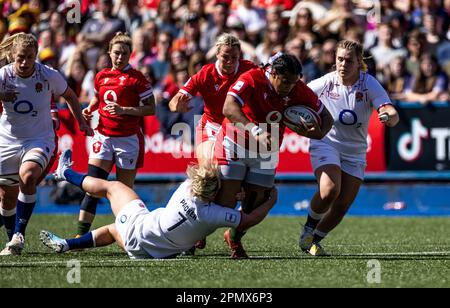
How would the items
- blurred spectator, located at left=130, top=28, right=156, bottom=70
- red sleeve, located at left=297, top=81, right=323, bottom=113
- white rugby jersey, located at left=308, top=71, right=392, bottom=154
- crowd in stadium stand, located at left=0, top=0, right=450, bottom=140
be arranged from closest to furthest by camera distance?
red sleeve, located at left=297, top=81, right=323, bottom=113
white rugby jersey, located at left=308, top=71, right=392, bottom=154
crowd in stadium stand, located at left=0, top=0, right=450, bottom=140
blurred spectator, located at left=130, top=28, right=156, bottom=70

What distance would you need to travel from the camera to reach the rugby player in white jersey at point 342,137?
30.8 ft

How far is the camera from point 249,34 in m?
17.2

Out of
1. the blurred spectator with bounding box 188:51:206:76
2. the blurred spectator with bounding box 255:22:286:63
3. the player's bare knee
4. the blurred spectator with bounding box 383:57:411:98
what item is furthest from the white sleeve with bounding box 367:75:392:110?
the blurred spectator with bounding box 255:22:286:63

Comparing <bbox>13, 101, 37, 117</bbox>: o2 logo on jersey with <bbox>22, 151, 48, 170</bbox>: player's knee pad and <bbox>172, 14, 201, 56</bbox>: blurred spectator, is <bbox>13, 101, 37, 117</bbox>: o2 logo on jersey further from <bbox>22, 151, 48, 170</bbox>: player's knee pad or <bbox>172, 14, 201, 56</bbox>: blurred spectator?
<bbox>172, 14, 201, 56</bbox>: blurred spectator

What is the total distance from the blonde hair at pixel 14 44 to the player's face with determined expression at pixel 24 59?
1.5 inches

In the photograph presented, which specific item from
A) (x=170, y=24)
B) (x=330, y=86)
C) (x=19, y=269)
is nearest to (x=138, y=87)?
(x=330, y=86)

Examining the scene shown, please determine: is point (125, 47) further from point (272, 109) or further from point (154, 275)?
point (154, 275)

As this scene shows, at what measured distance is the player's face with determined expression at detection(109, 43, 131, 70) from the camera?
10.1m

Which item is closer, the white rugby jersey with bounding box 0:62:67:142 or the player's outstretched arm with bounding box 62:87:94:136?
the white rugby jersey with bounding box 0:62:67:142

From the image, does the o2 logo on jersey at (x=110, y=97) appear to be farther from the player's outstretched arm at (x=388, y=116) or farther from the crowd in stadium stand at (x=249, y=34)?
the crowd in stadium stand at (x=249, y=34)

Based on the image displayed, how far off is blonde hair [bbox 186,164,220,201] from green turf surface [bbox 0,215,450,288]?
1.99 ft

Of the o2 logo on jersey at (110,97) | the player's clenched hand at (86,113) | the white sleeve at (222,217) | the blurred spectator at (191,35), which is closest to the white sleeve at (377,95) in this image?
the white sleeve at (222,217)

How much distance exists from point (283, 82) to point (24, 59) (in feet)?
8.29

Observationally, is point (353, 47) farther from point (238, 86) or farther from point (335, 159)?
point (238, 86)
